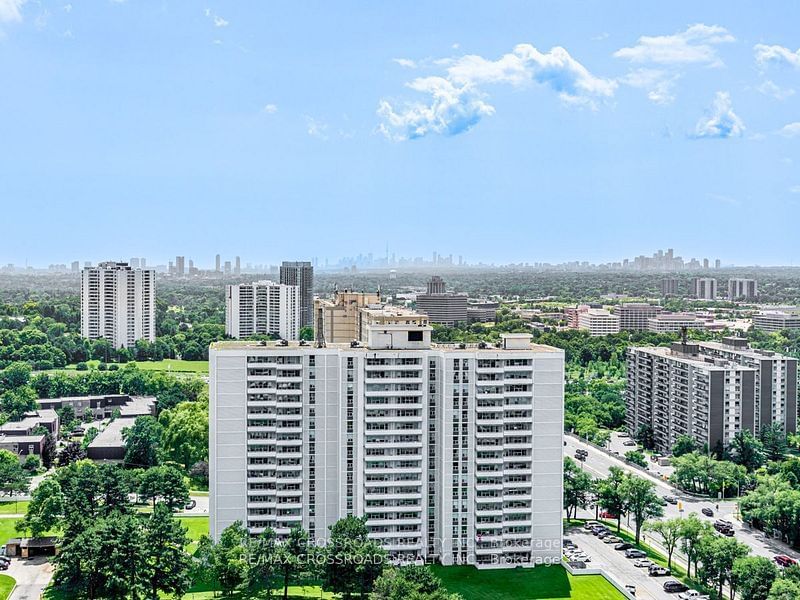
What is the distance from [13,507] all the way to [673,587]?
19978 mm

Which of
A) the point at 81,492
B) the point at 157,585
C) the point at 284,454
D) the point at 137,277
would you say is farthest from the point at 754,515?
the point at 137,277

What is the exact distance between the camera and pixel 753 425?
1328 inches

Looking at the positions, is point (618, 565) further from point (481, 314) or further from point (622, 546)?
point (481, 314)

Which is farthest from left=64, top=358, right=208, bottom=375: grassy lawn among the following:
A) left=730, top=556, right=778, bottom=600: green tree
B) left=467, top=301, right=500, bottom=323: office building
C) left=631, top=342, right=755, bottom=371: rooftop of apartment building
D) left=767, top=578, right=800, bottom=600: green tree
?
left=767, top=578, right=800, bottom=600: green tree

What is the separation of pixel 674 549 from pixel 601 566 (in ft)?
11.4

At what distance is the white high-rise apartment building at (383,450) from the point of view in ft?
67.4

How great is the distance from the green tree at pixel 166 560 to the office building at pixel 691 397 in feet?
75.9

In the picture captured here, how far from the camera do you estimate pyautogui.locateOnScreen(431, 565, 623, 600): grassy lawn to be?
755 inches

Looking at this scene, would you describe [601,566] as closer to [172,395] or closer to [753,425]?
[753,425]

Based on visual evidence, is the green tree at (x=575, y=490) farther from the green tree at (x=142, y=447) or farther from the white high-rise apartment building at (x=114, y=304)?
the white high-rise apartment building at (x=114, y=304)

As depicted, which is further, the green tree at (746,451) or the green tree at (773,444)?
the green tree at (773,444)

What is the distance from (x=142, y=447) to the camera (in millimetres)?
30484

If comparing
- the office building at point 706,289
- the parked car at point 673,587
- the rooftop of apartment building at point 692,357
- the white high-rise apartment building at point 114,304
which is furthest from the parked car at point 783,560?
the office building at point 706,289

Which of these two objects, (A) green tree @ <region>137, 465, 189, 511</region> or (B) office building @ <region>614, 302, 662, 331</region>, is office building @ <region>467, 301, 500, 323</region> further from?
(A) green tree @ <region>137, 465, 189, 511</region>
